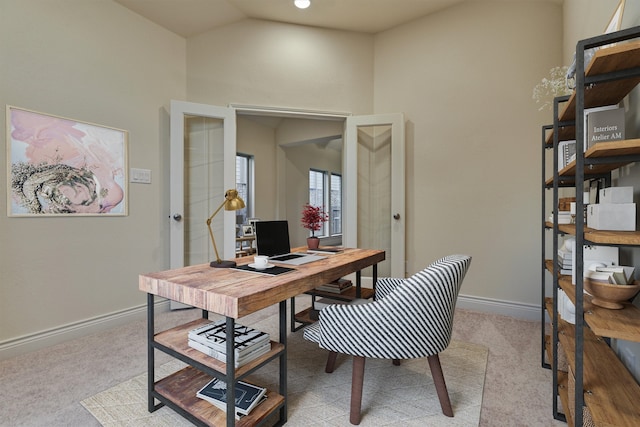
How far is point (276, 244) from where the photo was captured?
2.13 metres

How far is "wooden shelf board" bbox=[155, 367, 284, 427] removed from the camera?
1.36 meters

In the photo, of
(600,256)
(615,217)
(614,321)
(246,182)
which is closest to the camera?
(614,321)

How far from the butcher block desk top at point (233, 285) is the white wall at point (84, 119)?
1501 millimetres

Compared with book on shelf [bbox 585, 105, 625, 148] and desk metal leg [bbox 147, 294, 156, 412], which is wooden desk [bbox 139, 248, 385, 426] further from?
book on shelf [bbox 585, 105, 625, 148]

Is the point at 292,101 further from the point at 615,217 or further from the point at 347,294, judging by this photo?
the point at 615,217

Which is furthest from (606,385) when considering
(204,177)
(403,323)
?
(204,177)

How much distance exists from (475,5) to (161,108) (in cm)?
339

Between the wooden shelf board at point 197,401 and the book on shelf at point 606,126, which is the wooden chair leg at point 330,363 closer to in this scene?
the wooden shelf board at point 197,401

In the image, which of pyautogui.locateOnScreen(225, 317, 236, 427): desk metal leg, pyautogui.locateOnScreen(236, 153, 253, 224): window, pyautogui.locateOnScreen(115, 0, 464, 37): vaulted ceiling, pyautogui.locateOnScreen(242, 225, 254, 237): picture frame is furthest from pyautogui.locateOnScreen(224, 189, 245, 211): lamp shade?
pyautogui.locateOnScreen(236, 153, 253, 224): window

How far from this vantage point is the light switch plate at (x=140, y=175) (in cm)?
294

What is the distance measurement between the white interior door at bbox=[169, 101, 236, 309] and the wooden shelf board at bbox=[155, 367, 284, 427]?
1704mm

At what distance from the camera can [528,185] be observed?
9.82 feet

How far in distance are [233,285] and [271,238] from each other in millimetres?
715

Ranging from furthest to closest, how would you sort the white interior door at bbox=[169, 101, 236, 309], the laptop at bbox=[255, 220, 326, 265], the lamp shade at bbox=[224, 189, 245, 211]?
the white interior door at bbox=[169, 101, 236, 309] → the laptop at bbox=[255, 220, 326, 265] → the lamp shade at bbox=[224, 189, 245, 211]
